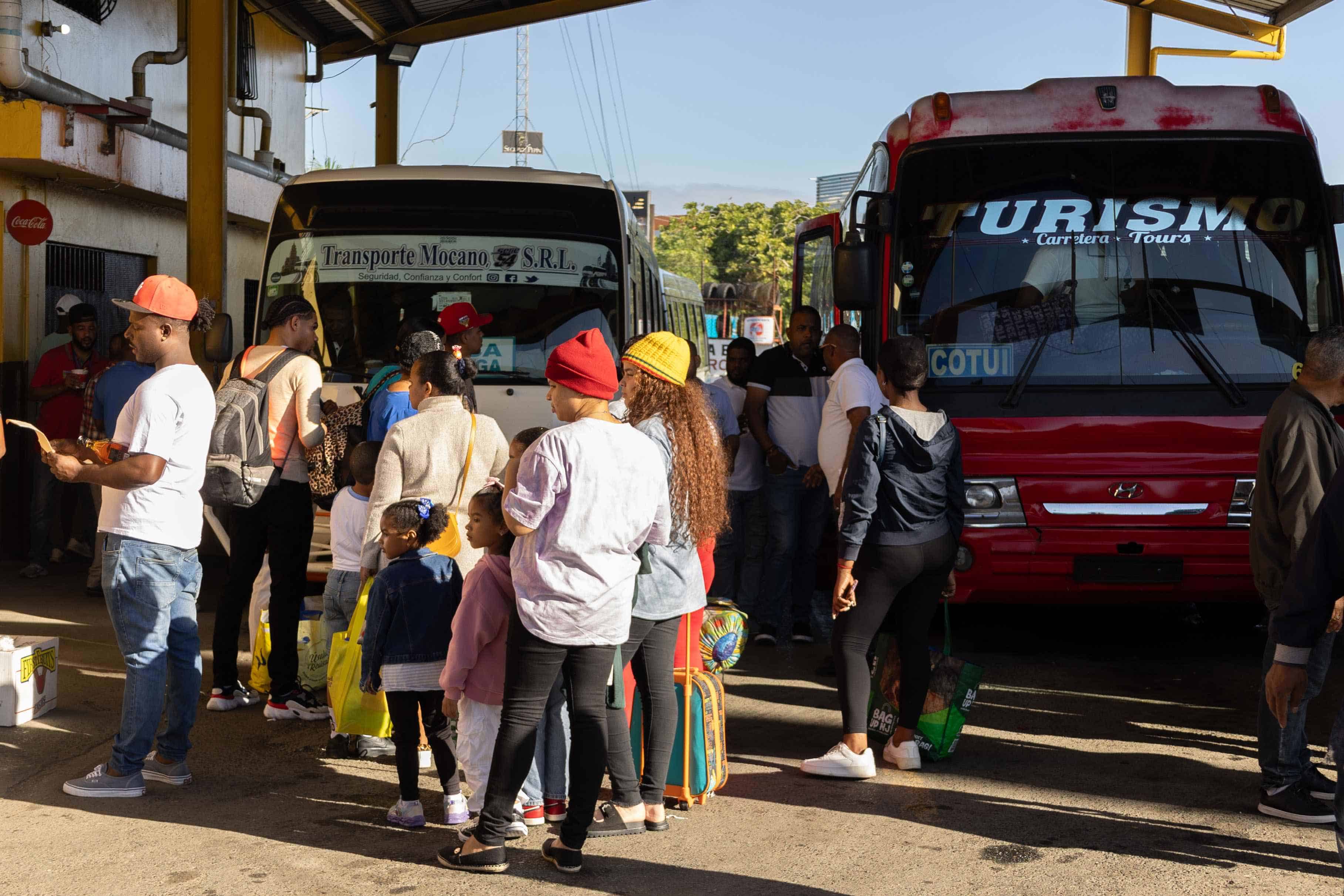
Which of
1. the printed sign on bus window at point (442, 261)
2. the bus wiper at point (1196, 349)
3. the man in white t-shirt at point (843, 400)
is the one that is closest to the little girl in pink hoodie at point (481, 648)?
the man in white t-shirt at point (843, 400)

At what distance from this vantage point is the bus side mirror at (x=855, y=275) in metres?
7.74

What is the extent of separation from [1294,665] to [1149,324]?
4.46 metres

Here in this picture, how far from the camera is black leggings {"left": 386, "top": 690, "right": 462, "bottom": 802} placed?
497 centimetres

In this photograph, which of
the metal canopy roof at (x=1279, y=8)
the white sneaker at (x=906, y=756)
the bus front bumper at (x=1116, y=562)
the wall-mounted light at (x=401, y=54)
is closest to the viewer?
the white sneaker at (x=906, y=756)

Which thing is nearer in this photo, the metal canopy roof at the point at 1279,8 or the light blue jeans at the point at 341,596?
the light blue jeans at the point at 341,596

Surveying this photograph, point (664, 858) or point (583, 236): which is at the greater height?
point (583, 236)

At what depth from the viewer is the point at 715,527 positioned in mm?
5090

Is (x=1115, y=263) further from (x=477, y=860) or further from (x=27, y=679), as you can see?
(x=27, y=679)

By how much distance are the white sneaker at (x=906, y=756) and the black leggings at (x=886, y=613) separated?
5.1 inches

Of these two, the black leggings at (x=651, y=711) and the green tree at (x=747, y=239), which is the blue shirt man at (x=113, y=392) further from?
the green tree at (x=747, y=239)

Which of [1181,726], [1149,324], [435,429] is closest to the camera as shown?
[435,429]

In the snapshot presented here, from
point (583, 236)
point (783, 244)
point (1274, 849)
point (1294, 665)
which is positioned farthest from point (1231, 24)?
point (783, 244)

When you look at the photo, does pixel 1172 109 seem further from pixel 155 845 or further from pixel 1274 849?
pixel 155 845

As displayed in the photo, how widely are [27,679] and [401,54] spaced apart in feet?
39.3
